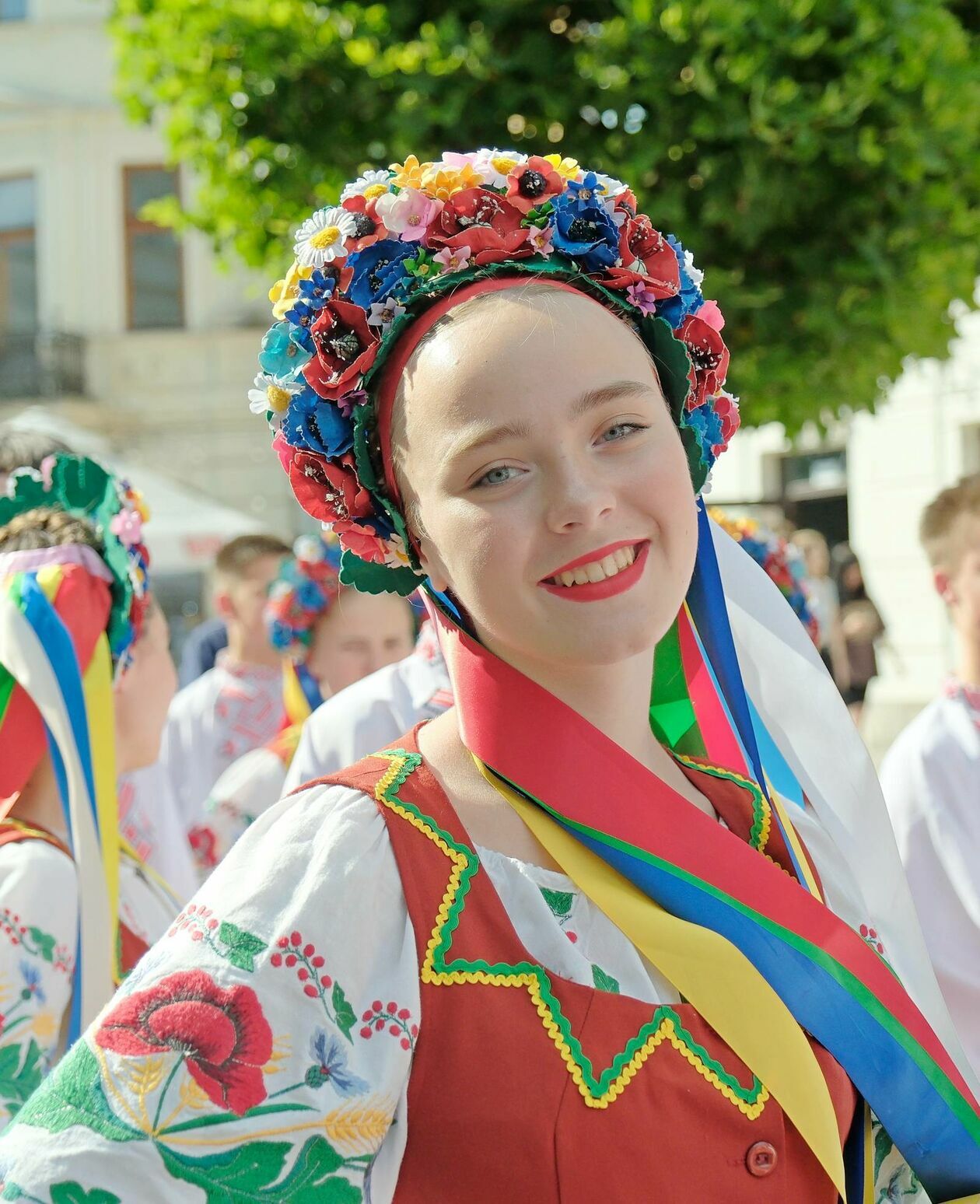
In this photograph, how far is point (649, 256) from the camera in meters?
1.91

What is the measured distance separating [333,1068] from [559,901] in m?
0.31

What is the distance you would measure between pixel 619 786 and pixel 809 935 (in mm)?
275

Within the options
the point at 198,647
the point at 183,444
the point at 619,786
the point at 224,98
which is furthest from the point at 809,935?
the point at 183,444

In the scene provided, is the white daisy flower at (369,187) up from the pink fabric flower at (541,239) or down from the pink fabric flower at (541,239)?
up

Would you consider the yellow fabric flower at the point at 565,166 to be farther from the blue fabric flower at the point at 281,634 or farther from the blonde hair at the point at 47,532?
the blue fabric flower at the point at 281,634

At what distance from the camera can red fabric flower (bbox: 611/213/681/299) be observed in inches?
73.5

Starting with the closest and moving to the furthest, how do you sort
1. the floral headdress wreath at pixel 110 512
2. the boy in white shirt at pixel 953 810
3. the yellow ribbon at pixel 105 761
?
1. the yellow ribbon at pixel 105 761
2. the floral headdress wreath at pixel 110 512
3. the boy in white shirt at pixel 953 810

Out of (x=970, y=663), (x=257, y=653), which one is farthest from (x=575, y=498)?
(x=257, y=653)

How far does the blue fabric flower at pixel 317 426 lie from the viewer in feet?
6.07

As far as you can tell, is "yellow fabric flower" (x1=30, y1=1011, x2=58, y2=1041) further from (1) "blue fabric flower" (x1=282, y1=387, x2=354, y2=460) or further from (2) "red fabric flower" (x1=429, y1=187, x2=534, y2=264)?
(2) "red fabric flower" (x1=429, y1=187, x2=534, y2=264)

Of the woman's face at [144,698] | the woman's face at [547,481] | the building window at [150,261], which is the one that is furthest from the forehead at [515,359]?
the building window at [150,261]

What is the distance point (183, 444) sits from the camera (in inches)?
707

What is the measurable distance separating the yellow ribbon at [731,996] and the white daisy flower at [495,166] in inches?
30.3

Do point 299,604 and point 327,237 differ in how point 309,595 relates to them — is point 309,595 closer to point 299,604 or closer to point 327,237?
point 299,604
